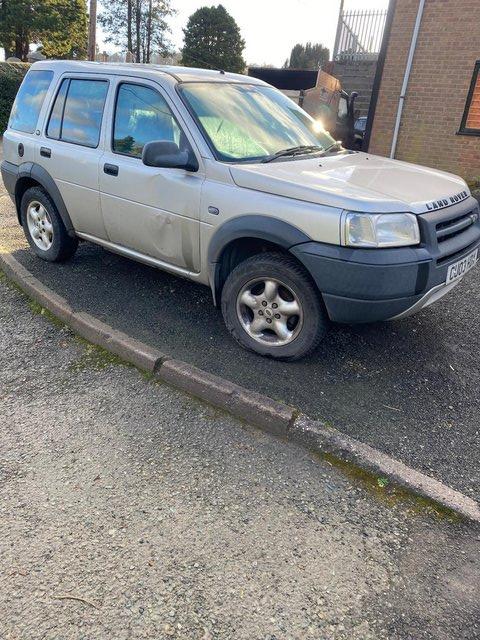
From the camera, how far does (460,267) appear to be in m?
3.45

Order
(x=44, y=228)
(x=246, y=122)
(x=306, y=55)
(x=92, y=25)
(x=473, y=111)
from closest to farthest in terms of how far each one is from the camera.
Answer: (x=246, y=122)
(x=44, y=228)
(x=473, y=111)
(x=92, y=25)
(x=306, y=55)

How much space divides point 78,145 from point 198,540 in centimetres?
367

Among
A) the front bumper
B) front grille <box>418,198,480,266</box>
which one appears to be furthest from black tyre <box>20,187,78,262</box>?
front grille <box>418,198,480,266</box>

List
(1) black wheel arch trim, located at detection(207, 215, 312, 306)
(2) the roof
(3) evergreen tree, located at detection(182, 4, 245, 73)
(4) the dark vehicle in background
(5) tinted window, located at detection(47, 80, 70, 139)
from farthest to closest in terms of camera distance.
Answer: (3) evergreen tree, located at detection(182, 4, 245, 73) → (4) the dark vehicle in background → (5) tinted window, located at detection(47, 80, 70, 139) → (2) the roof → (1) black wheel arch trim, located at detection(207, 215, 312, 306)

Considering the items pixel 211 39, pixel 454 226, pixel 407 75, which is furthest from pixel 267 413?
pixel 211 39

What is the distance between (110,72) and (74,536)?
12.3ft

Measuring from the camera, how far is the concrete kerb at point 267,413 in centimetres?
257

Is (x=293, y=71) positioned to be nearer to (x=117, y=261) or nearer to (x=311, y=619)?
(x=117, y=261)

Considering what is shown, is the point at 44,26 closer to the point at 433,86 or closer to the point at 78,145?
the point at 433,86

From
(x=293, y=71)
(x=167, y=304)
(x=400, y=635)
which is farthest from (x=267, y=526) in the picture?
(x=293, y=71)

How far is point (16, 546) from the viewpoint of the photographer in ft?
7.26

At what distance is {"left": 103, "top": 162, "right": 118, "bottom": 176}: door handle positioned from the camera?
4199 millimetres

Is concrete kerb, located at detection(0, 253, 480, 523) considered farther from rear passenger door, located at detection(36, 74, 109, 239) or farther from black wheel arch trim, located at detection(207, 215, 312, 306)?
rear passenger door, located at detection(36, 74, 109, 239)

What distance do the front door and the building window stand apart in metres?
8.16
